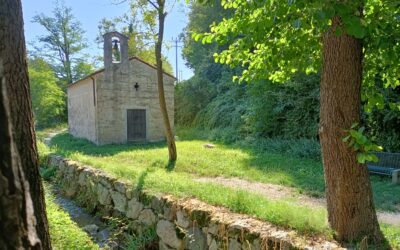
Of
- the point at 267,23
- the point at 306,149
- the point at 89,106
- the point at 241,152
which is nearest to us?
the point at 267,23

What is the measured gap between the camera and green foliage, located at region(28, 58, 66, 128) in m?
23.8

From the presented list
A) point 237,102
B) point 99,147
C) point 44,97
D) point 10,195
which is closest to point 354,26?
point 10,195

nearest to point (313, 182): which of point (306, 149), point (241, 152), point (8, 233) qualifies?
point (306, 149)

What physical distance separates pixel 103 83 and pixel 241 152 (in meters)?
7.52

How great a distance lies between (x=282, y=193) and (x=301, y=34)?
13.0 ft

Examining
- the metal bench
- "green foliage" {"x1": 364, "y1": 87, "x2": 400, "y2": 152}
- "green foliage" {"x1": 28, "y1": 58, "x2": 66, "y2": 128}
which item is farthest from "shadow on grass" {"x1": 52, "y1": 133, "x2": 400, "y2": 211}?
"green foliage" {"x1": 28, "y1": 58, "x2": 66, "y2": 128}

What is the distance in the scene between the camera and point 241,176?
824 centimetres

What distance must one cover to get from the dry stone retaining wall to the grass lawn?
0.74 feet

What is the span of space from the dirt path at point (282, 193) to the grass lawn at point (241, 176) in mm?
263

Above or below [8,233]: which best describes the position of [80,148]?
below

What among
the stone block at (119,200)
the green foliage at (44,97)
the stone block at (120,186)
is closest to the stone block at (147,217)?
the stone block at (119,200)

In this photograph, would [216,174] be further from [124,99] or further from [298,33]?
[124,99]

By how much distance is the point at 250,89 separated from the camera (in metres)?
14.8

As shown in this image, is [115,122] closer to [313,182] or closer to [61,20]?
[313,182]
